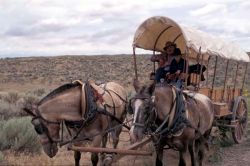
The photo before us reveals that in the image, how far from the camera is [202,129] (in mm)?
7840

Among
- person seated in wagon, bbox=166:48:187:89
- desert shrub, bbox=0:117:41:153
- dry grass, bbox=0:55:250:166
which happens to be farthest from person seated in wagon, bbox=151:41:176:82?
dry grass, bbox=0:55:250:166

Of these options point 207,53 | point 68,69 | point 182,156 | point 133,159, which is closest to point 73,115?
point 182,156

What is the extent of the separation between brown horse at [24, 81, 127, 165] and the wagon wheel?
442cm

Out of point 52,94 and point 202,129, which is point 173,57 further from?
point 52,94

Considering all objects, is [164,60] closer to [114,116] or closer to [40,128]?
[114,116]

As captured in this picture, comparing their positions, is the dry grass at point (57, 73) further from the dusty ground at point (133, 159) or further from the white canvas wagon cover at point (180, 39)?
the white canvas wagon cover at point (180, 39)

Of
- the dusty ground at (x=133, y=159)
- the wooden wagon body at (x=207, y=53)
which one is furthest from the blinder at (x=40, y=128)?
the wooden wagon body at (x=207, y=53)

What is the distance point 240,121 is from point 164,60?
11.0ft

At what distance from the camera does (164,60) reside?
923cm

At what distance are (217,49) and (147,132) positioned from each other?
3730 millimetres

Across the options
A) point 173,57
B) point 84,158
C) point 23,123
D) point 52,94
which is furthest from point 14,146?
point 173,57

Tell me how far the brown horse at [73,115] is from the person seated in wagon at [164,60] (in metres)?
1.60

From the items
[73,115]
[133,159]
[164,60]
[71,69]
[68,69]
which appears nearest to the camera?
[73,115]

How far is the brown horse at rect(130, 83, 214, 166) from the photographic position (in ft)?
19.6
